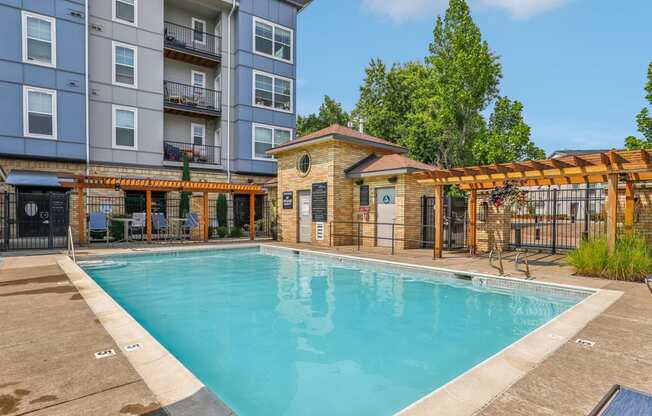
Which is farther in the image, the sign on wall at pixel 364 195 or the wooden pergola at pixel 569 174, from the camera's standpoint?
the sign on wall at pixel 364 195

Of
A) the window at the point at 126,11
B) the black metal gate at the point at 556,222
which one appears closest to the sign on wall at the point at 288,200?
the black metal gate at the point at 556,222

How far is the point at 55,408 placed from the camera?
7.54 ft

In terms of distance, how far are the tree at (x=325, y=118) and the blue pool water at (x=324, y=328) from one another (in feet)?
80.0

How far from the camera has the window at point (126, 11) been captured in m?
16.2

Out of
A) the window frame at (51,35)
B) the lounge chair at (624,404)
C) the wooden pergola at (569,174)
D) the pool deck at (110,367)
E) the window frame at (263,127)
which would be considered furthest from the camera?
the window frame at (263,127)

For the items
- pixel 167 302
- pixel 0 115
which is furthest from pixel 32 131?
pixel 167 302

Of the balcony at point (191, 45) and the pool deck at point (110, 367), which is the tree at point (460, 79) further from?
the pool deck at point (110, 367)

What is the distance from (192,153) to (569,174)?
1687 cm

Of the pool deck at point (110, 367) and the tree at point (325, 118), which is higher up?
the tree at point (325, 118)

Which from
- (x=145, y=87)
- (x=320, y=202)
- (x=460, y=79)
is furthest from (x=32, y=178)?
(x=460, y=79)

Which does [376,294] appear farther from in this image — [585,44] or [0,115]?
[0,115]

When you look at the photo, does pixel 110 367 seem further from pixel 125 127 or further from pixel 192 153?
pixel 192 153

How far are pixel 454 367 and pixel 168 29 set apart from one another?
20908 mm

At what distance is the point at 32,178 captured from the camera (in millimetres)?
13633
